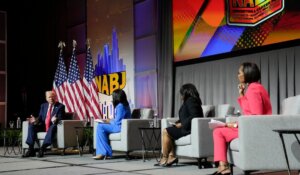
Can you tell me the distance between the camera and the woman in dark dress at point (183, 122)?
4961mm

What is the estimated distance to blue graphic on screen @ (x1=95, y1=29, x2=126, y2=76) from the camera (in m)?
9.15

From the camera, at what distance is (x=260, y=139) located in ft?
11.9

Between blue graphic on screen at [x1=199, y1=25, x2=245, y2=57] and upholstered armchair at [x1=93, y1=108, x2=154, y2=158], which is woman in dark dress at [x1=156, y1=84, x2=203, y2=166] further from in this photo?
blue graphic on screen at [x1=199, y1=25, x2=245, y2=57]

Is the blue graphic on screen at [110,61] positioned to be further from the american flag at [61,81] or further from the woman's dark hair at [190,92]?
the woman's dark hair at [190,92]

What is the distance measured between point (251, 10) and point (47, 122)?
353cm

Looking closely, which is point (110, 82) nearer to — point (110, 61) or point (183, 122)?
point (110, 61)

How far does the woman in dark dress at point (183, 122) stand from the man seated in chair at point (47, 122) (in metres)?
2.58

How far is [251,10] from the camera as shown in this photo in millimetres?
6426

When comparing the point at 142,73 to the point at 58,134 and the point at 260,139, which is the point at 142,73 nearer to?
the point at 58,134

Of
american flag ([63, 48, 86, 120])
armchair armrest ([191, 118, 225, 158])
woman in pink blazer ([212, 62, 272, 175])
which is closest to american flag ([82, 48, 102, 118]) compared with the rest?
american flag ([63, 48, 86, 120])

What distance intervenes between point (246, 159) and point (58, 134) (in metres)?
4.26

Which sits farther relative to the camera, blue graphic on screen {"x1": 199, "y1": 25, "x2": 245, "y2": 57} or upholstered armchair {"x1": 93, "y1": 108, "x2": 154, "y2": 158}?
blue graphic on screen {"x1": 199, "y1": 25, "x2": 245, "y2": 57}

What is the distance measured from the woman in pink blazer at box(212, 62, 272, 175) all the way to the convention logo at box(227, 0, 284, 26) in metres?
2.39

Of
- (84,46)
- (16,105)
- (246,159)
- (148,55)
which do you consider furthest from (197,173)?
(16,105)
